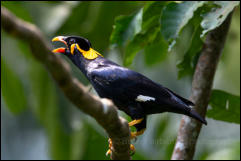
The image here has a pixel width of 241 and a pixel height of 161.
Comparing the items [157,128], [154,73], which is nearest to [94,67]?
[157,128]

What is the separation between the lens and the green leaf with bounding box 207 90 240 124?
4.67 m

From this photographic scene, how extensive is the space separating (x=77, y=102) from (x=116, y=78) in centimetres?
159

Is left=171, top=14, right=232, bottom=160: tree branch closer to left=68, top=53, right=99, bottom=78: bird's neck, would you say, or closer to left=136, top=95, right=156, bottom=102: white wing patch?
left=136, top=95, right=156, bottom=102: white wing patch

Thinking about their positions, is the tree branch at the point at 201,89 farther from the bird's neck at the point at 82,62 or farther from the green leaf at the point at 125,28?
the bird's neck at the point at 82,62

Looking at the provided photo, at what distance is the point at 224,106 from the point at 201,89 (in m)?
0.37

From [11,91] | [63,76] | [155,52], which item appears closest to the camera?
[63,76]

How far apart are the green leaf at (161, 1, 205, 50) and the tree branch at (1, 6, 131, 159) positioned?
60.7 inches

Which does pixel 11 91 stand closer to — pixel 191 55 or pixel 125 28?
pixel 125 28

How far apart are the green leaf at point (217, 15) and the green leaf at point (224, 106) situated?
92 centimetres

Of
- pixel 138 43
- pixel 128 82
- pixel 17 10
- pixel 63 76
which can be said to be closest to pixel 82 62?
pixel 128 82

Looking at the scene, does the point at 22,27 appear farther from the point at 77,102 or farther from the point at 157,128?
the point at 157,128

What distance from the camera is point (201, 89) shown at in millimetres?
4527

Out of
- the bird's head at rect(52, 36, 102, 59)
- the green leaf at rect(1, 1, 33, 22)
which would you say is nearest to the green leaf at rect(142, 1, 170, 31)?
the bird's head at rect(52, 36, 102, 59)

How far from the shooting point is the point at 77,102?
2123 millimetres
